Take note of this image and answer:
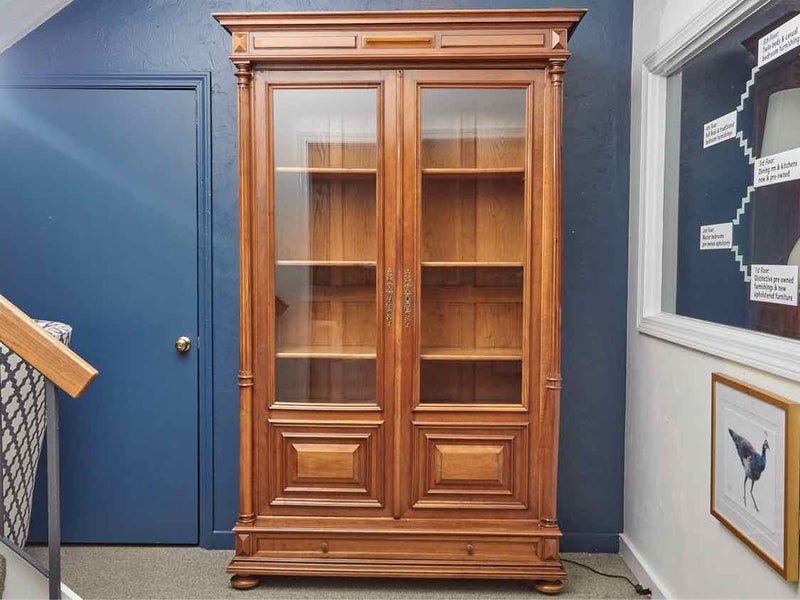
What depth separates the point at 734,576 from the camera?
1821 mm

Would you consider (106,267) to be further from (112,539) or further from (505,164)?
(505,164)

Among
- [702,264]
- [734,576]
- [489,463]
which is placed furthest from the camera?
[489,463]

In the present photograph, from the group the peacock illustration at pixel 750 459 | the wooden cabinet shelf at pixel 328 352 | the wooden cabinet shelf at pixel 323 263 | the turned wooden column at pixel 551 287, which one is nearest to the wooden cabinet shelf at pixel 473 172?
the turned wooden column at pixel 551 287

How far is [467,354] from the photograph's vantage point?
248 centimetres

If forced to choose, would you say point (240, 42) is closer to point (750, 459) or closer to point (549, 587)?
point (750, 459)

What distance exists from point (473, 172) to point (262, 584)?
5.88ft

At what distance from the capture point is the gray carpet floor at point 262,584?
2.43 metres

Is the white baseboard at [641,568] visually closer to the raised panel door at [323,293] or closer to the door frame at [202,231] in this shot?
the raised panel door at [323,293]

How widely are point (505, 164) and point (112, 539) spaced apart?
92.4 inches

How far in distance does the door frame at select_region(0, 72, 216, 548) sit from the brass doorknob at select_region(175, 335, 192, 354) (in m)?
0.05

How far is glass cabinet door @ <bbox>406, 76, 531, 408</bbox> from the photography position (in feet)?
7.88

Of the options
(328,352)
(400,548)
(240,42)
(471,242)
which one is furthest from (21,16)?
(400,548)

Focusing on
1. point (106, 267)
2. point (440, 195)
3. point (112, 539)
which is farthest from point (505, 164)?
point (112, 539)

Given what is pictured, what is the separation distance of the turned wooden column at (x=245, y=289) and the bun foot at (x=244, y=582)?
0.23 meters
